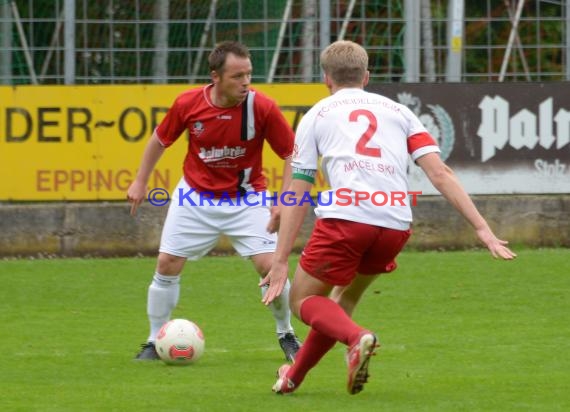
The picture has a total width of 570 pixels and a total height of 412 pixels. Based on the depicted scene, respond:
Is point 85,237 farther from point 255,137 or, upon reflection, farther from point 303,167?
point 303,167

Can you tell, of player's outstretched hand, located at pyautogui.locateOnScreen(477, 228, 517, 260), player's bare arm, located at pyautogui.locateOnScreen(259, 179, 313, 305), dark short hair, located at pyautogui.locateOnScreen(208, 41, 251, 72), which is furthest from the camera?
dark short hair, located at pyautogui.locateOnScreen(208, 41, 251, 72)

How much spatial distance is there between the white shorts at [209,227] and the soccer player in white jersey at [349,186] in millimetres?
2003

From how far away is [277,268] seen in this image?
671cm

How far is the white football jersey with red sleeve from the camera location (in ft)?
21.6

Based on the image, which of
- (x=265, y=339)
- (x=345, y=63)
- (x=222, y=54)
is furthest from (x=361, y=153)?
(x=265, y=339)

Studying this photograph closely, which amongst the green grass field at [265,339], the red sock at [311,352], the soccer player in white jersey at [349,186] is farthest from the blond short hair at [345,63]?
the green grass field at [265,339]

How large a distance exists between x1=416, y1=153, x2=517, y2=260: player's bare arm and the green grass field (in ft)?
2.81

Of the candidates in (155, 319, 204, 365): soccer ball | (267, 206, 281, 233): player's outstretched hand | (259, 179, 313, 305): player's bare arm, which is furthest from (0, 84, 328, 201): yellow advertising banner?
(259, 179, 313, 305): player's bare arm

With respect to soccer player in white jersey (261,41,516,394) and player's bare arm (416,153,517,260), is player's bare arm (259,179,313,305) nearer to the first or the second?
soccer player in white jersey (261,41,516,394)

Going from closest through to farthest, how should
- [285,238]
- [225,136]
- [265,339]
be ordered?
[285,238], [225,136], [265,339]

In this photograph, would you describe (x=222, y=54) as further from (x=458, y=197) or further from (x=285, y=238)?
(x=458, y=197)

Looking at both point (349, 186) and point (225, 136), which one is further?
point (225, 136)

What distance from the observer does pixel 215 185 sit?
8.75 meters

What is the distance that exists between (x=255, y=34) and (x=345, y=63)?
8074 millimetres
